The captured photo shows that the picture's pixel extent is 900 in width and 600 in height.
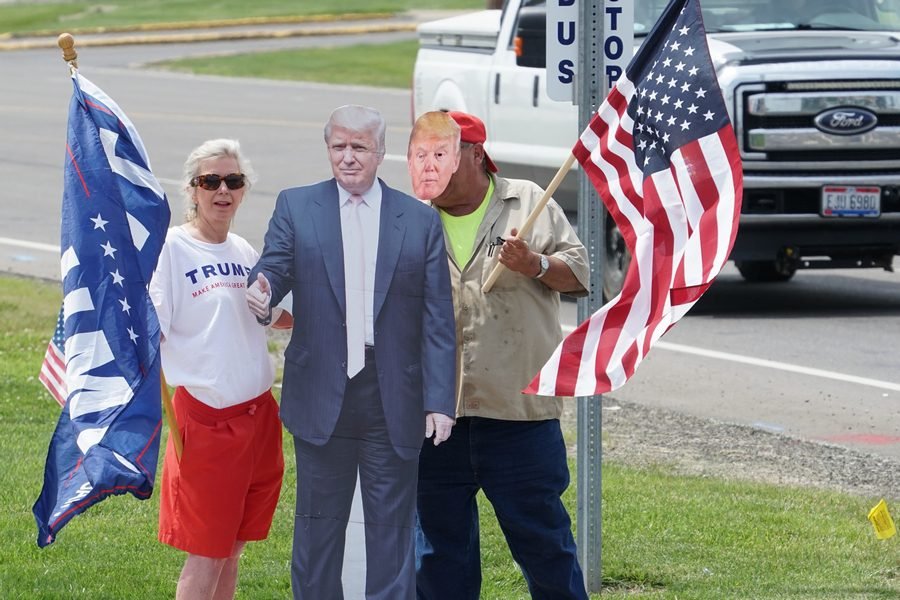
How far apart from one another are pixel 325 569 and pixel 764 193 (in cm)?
682

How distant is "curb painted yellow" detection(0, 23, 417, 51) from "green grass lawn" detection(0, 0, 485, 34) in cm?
270

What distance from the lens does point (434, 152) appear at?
5.10 meters

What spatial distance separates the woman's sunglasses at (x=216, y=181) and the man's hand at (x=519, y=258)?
2.66 feet

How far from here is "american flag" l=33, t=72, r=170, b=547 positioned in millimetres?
4891

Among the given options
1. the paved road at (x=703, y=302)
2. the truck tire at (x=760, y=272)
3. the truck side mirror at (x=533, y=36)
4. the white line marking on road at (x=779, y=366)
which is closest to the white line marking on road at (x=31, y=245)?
the paved road at (x=703, y=302)

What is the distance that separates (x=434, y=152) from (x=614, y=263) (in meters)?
6.95

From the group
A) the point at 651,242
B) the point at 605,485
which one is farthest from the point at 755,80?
the point at 651,242

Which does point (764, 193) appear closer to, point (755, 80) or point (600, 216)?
point (755, 80)

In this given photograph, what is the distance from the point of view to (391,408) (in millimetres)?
4801

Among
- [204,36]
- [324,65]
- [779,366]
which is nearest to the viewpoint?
[779,366]

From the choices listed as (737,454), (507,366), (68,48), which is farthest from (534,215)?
(737,454)

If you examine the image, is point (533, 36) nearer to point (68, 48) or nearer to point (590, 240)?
point (590, 240)

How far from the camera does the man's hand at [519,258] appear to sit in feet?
16.4

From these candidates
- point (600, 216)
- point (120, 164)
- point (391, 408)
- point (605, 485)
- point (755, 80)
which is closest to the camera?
point (391, 408)
